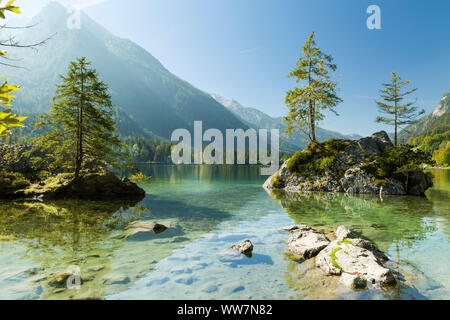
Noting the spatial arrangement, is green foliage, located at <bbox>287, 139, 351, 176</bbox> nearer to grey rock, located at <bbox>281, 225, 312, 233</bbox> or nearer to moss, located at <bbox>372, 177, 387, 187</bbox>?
moss, located at <bbox>372, 177, 387, 187</bbox>

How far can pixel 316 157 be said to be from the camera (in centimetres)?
2939

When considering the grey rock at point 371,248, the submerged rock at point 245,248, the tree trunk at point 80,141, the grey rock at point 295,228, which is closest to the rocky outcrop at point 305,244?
the grey rock at point 295,228

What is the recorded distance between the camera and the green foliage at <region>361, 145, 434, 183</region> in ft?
76.8

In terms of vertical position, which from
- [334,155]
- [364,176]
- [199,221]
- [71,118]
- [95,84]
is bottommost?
[199,221]

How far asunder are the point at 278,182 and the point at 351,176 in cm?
817

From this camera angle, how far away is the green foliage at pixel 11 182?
1969 cm

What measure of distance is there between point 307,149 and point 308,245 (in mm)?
23857

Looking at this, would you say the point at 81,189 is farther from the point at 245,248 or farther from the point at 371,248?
the point at 371,248

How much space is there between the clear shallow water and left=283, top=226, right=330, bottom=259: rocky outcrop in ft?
1.48

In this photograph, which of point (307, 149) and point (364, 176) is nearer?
point (364, 176)

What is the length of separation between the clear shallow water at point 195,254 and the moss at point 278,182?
14.3 meters
